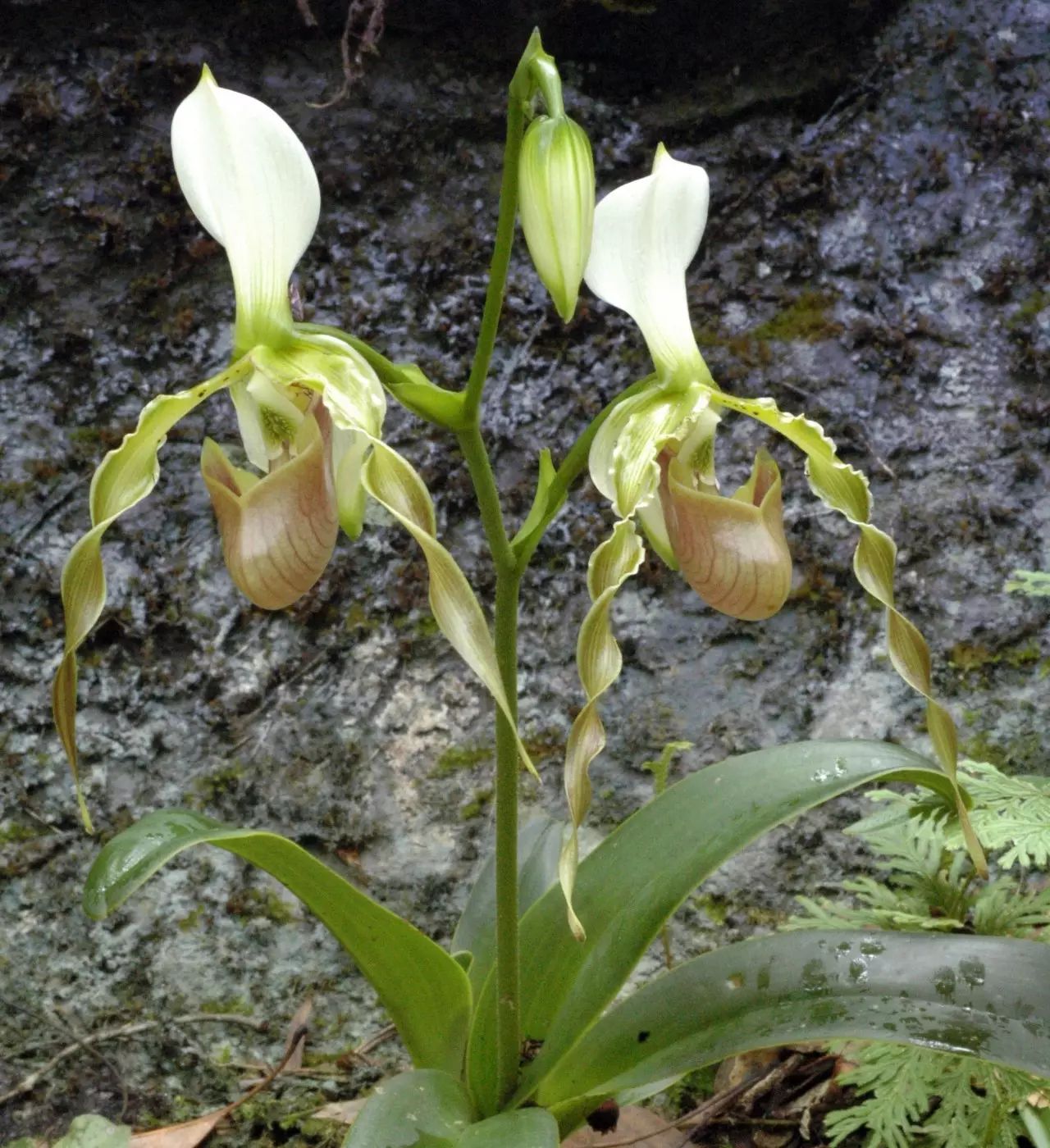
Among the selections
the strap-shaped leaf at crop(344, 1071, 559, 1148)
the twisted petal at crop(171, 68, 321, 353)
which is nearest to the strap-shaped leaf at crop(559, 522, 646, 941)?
the strap-shaped leaf at crop(344, 1071, 559, 1148)

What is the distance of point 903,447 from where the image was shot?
5.09 feet

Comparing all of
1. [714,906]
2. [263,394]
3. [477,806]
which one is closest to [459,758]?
[477,806]

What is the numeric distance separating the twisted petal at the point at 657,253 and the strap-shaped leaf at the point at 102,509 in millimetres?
346

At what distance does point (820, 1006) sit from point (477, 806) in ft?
2.14

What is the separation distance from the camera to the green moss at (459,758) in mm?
1501

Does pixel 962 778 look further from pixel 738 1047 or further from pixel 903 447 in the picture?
pixel 903 447

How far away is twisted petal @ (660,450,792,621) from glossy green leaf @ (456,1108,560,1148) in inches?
18.8

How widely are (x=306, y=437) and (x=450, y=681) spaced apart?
687 mm

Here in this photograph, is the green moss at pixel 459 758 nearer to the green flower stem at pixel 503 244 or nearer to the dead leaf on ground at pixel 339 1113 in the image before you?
the dead leaf on ground at pixel 339 1113

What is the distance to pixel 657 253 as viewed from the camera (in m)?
0.94

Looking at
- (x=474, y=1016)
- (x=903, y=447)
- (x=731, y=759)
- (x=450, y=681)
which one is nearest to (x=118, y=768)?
(x=450, y=681)

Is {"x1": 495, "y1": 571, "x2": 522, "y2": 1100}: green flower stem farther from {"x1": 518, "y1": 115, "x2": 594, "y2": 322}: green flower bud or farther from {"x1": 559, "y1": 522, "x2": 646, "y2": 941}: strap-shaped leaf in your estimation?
{"x1": 518, "y1": 115, "x2": 594, "y2": 322}: green flower bud

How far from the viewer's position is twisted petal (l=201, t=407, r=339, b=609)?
2.86 feet

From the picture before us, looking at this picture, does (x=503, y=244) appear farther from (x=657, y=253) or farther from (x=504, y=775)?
(x=504, y=775)
